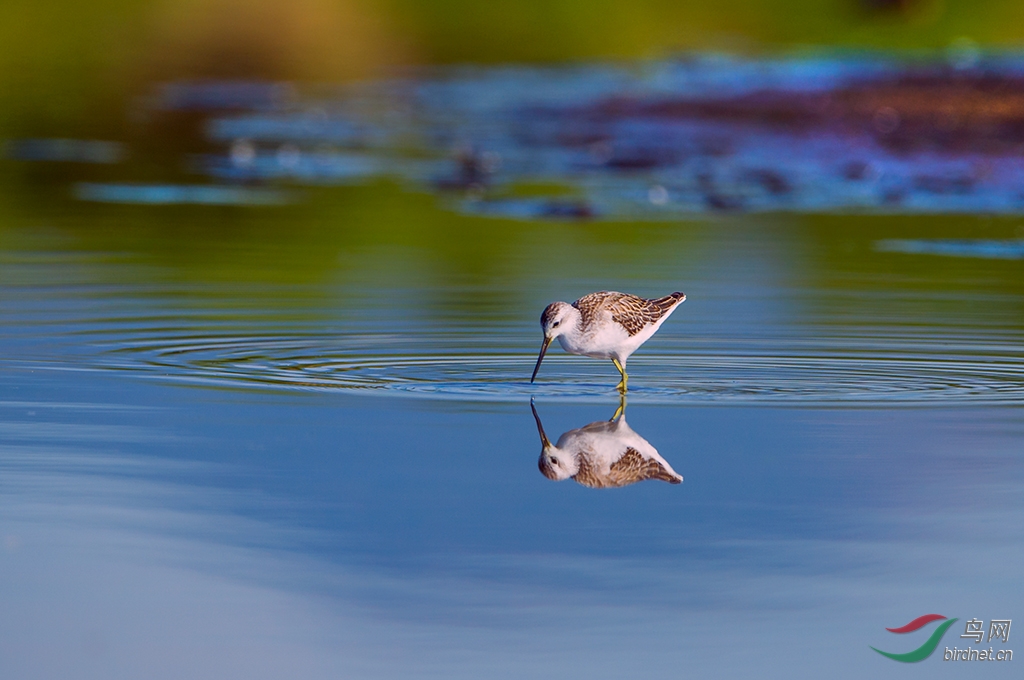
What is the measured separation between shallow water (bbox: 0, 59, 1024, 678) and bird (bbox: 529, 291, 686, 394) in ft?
0.68

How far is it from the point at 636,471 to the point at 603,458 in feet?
0.68

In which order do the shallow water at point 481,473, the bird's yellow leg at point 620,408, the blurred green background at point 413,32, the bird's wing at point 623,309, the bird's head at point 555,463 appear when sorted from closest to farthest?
the shallow water at point 481,473 → the bird's head at point 555,463 → the bird's yellow leg at point 620,408 → the bird's wing at point 623,309 → the blurred green background at point 413,32

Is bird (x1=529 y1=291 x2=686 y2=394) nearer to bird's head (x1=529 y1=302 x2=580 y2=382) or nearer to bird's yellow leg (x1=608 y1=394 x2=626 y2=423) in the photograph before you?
bird's head (x1=529 y1=302 x2=580 y2=382)

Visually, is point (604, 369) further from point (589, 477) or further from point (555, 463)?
point (589, 477)

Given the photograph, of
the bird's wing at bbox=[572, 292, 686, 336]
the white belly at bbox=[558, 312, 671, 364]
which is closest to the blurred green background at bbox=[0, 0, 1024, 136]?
the bird's wing at bbox=[572, 292, 686, 336]

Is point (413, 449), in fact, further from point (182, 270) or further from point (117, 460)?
point (182, 270)

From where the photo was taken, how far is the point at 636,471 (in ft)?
22.4

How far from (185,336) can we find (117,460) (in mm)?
2937

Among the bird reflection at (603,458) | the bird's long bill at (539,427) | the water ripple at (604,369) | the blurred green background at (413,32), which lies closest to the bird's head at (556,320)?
the water ripple at (604,369)

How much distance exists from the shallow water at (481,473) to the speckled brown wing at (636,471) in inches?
4.8

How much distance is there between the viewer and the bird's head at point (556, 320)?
27.6ft

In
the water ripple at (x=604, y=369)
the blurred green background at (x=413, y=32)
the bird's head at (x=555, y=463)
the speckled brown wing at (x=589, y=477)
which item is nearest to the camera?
the speckled brown wing at (x=589, y=477)

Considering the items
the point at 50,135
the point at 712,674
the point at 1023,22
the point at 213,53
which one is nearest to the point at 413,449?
the point at 712,674

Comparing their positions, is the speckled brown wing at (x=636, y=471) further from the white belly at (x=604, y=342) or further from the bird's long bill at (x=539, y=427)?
the white belly at (x=604, y=342)
